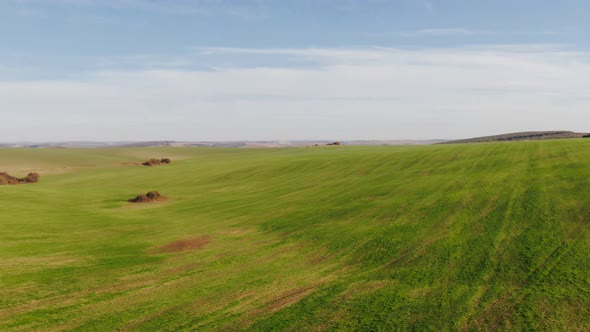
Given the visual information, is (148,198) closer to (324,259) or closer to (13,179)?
(324,259)

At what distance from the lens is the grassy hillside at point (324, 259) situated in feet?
35.4

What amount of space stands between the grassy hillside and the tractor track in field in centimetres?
6

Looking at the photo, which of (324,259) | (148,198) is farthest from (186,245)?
(148,198)

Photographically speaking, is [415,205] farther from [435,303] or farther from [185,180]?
[185,180]

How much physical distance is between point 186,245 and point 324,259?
7286mm

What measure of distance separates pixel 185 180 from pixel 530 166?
37126 millimetres

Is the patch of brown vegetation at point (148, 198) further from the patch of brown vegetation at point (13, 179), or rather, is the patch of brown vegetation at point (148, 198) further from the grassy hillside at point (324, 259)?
the patch of brown vegetation at point (13, 179)

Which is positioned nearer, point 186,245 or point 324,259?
point 324,259

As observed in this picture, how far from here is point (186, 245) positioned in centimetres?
1886

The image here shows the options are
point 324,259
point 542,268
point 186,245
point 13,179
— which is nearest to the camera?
point 542,268

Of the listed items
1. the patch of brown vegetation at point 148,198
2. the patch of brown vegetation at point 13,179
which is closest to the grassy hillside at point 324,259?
the patch of brown vegetation at point 148,198

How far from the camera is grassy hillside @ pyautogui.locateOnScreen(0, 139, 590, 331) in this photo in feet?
35.4

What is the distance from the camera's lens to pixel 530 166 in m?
29.5

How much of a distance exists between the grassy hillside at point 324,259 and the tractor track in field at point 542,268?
0.06 metres
